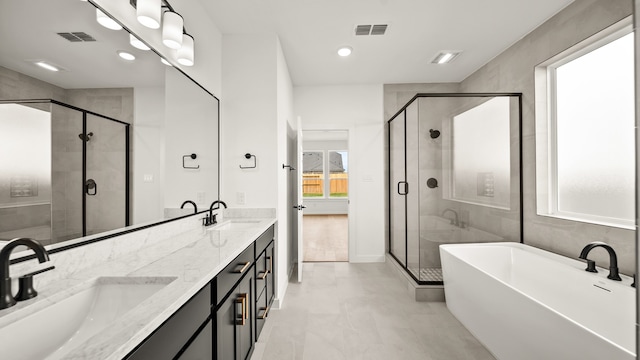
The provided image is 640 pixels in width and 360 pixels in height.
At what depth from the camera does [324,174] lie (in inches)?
340

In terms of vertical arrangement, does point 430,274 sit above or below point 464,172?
below

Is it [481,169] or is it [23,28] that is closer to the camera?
[23,28]

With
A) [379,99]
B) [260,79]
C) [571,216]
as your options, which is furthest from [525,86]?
[260,79]

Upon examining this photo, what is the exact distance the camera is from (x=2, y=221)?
2.73ft

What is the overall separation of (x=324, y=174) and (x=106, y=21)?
7.49 m

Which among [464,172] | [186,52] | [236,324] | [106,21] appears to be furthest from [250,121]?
[464,172]

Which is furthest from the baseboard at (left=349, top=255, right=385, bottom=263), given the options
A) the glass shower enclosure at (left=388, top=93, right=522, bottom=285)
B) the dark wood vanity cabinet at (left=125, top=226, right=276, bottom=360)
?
the dark wood vanity cabinet at (left=125, top=226, right=276, bottom=360)

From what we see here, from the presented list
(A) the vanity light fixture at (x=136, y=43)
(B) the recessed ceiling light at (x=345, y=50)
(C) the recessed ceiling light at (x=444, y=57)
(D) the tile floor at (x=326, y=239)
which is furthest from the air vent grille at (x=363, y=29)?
(D) the tile floor at (x=326, y=239)

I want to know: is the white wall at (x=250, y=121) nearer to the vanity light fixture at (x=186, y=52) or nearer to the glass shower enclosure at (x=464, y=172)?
the vanity light fixture at (x=186, y=52)

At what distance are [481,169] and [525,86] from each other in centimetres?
91

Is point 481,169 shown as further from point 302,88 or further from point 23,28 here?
point 23,28

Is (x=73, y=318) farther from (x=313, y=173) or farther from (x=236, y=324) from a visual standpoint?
(x=313, y=173)

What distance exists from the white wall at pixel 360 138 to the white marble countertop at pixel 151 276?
2.39m

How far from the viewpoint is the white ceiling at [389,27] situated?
2250 millimetres
